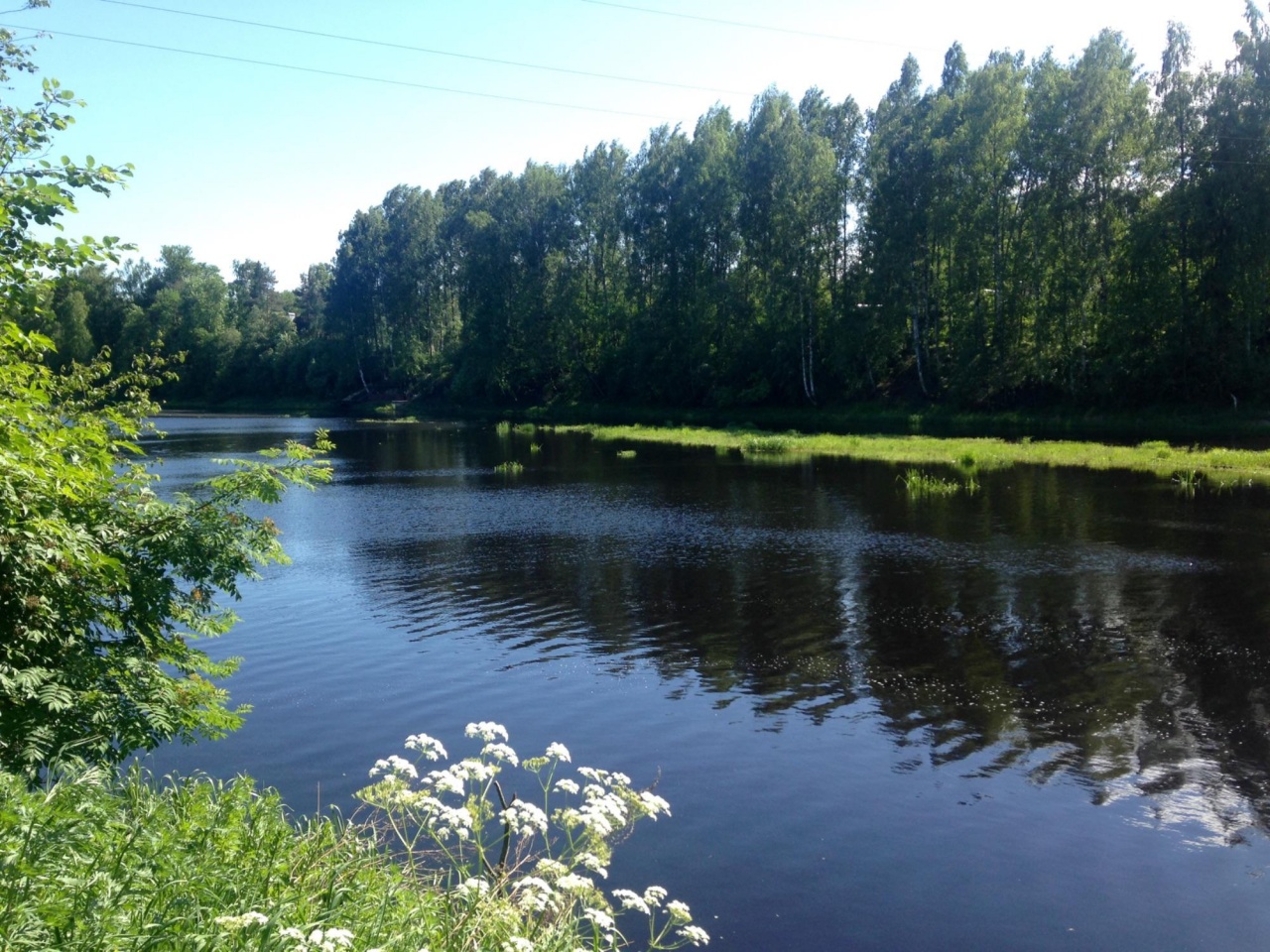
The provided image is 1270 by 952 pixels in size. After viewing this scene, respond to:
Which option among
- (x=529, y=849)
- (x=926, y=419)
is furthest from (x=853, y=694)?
(x=926, y=419)

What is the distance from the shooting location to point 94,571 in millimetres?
7672

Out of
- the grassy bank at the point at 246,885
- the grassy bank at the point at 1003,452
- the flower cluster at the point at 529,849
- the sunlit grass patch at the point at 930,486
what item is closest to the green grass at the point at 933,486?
the sunlit grass patch at the point at 930,486

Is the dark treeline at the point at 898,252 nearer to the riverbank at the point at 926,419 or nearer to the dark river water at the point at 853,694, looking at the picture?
the riverbank at the point at 926,419

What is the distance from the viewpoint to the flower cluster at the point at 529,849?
6082mm

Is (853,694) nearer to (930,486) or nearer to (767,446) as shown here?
(930,486)

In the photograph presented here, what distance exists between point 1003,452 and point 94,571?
1576 inches

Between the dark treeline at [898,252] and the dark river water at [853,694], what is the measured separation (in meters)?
25.6

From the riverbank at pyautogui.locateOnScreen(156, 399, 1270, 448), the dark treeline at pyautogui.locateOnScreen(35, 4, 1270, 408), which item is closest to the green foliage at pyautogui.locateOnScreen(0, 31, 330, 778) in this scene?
the dark treeline at pyautogui.locateOnScreen(35, 4, 1270, 408)

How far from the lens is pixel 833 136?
71.1 metres

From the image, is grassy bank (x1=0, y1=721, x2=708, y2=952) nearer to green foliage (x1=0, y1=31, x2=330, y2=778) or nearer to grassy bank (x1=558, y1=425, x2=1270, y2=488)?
green foliage (x1=0, y1=31, x2=330, y2=778)

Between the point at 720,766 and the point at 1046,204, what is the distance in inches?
2084

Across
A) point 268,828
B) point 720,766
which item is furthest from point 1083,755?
point 268,828

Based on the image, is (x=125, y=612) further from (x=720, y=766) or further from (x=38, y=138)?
(x=720, y=766)

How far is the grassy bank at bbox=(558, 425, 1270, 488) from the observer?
35.8 m
